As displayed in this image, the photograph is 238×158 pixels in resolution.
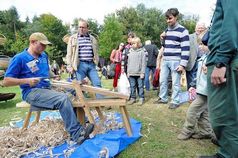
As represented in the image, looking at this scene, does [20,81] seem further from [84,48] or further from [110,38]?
[110,38]

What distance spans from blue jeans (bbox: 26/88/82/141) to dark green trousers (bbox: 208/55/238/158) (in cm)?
Answer: 219

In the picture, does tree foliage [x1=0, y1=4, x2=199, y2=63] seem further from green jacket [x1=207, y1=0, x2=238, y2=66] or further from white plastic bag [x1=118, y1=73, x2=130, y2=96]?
green jacket [x1=207, y1=0, x2=238, y2=66]

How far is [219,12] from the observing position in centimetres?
278

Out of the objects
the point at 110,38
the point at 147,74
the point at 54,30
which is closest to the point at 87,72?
the point at 147,74

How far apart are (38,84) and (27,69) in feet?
0.95

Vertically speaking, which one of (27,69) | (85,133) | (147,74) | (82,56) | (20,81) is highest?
(82,56)

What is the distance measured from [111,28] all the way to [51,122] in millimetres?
41860

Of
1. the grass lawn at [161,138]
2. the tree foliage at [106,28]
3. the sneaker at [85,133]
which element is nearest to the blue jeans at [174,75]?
the grass lawn at [161,138]

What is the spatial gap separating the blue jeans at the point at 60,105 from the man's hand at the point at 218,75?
2.36 m

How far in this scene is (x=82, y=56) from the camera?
22.4ft

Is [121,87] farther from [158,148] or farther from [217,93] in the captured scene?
[217,93]

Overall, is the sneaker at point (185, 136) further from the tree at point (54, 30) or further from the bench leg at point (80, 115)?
the tree at point (54, 30)

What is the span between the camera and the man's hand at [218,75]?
267 cm

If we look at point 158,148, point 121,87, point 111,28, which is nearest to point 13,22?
point 111,28
